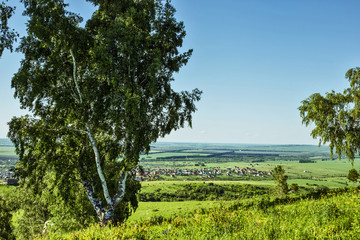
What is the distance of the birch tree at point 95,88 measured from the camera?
13844 mm

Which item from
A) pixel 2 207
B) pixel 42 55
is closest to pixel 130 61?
pixel 42 55

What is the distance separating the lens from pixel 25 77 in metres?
13.7

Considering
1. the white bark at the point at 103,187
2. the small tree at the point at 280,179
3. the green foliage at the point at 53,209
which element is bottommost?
the small tree at the point at 280,179

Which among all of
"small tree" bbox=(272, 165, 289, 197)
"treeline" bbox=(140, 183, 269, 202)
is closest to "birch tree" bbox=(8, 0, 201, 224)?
"small tree" bbox=(272, 165, 289, 197)

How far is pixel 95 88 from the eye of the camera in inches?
586

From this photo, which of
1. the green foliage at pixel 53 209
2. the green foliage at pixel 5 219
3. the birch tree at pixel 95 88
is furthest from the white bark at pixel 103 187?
the green foliage at pixel 5 219

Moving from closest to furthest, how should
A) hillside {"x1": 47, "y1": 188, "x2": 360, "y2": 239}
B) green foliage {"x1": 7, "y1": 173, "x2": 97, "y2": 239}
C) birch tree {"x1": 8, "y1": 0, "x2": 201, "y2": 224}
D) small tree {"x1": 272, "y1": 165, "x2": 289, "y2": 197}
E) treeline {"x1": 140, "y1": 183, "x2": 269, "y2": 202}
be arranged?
hillside {"x1": 47, "y1": 188, "x2": 360, "y2": 239}
birch tree {"x1": 8, "y1": 0, "x2": 201, "y2": 224}
green foliage {"x1": 7, "y1": 173, "x2": 97, "y2": 239}
small tree {"x1": 272, "y1": 165, "x2": 289, "y2": 197}
treeline {"x1": 140, "y1": 183, "x2": 269, "y2": 202}

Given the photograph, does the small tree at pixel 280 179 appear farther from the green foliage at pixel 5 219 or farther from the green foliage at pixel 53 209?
the green foliage at pixel 5 219

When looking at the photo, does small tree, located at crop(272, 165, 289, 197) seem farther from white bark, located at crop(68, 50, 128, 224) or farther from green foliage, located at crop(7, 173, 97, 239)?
white bark, located at crop(68, 50, 128, 224)

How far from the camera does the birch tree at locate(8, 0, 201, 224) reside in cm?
1384

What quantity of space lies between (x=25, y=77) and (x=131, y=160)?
28.3 feet

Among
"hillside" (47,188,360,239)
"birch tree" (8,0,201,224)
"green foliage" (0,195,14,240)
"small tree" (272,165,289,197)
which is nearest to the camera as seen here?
"hillside" (47,188,360,239)

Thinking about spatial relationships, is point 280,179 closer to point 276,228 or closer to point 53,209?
point 53,209

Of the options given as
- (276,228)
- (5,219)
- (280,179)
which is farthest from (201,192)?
(276,228)
